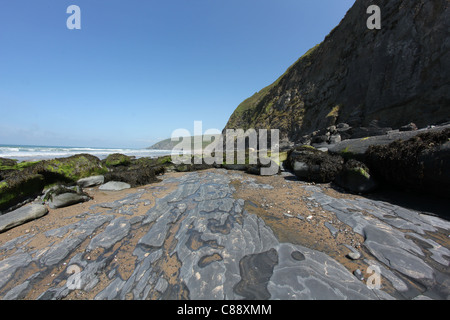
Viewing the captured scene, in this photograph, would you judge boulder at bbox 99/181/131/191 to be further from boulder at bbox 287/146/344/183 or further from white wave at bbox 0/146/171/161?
white wave at bbox 0/146/171/161

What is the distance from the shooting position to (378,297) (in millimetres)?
2070

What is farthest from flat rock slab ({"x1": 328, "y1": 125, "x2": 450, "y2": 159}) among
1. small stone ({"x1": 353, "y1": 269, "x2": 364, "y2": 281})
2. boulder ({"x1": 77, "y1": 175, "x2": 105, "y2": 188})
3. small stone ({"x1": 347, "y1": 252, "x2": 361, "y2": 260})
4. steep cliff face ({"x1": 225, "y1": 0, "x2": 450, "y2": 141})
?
boulder ({"x1": 77, "y1": 175, "x2": 105, "y2": 188})

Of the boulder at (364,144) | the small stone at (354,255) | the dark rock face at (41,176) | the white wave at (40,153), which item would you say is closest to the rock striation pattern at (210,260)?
the small stone at (354,255)

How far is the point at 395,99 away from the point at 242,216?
62.2ft

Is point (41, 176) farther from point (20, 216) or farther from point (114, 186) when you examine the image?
point (20, 216)

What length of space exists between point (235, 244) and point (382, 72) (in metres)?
21.9

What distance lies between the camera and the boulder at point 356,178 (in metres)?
5.53

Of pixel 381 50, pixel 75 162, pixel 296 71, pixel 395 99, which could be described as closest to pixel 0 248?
pixel 75 162

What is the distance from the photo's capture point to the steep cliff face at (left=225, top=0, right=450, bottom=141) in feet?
40.2

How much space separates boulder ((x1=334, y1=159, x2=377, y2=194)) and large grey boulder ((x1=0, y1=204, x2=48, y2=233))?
974cm

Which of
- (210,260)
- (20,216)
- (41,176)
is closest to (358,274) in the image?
(210,260)

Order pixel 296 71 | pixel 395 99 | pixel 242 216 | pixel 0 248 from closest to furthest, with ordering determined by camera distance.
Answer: pixel 0 248
pixel 242 216
pixel 395 99
pixel 296 71

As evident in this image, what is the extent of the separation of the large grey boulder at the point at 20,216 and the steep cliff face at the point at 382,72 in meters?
21.5
